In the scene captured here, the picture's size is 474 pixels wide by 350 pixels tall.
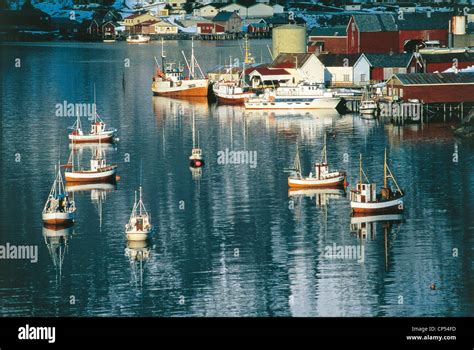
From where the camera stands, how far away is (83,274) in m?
21.7

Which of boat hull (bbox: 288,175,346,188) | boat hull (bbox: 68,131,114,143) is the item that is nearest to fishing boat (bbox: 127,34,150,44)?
boat hull (bbox: 68,131,114,143)

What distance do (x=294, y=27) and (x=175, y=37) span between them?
4397 centimetres

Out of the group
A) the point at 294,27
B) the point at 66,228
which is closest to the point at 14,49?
the point at 294,27

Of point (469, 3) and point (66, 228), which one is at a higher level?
point (469, 3)

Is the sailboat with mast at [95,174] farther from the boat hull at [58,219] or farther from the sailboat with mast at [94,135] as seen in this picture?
the sailboat with mast at [94,135]

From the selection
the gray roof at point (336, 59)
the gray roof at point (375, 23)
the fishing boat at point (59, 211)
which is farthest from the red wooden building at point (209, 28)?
the fishing boat at point (59, 211)

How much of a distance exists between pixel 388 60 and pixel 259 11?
5674 centimetres

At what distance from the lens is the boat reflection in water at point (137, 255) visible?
21.5 meters

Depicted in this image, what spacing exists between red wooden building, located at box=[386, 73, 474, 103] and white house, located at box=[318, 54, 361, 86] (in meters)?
5.67

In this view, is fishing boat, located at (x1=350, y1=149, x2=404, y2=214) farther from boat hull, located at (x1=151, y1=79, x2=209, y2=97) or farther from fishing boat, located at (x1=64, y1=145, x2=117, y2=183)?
boat hull, located at (x1=151, y1=79, x2=209, y2=97)

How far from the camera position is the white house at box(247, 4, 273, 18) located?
102 meters

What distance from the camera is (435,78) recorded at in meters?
41.3
